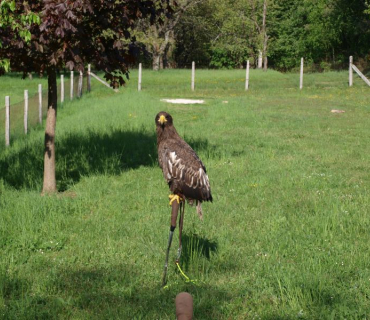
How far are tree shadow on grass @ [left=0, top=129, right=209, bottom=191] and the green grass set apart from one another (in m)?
0.04

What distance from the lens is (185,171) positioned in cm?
595

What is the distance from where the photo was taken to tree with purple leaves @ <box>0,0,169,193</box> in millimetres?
8750

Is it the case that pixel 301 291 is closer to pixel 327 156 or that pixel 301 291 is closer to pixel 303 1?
pixel 327 156

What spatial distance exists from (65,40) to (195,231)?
3819 millimetres

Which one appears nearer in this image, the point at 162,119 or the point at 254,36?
the point at 162,119

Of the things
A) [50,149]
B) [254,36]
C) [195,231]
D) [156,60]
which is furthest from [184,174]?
[254,36]

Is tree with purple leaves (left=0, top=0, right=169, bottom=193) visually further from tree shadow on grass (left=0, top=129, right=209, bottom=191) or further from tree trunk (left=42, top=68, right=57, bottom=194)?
tree shadow on grass (left=0, top=129, right=209, bottom=191)

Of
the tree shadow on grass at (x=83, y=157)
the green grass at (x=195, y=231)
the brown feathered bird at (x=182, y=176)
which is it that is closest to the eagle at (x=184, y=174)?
the brown feathered bird at (x=182, y=176)

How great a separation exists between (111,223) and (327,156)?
640 centimetres

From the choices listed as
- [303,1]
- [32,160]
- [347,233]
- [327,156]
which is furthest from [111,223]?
[303,1]

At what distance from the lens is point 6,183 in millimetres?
10219

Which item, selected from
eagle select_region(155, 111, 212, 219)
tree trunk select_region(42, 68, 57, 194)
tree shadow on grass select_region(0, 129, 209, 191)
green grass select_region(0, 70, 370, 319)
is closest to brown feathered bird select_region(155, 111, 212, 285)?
eagle select_region(155, 111, 212, 219)

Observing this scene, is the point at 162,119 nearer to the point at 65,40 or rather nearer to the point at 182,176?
the point at 182,176

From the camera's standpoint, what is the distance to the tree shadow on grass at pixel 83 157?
1101cm
